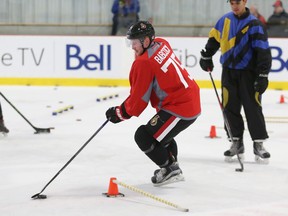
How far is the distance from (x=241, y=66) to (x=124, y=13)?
271 inches

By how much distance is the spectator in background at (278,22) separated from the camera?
1194 centimetres

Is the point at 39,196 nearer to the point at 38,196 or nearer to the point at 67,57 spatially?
the point at 38,196

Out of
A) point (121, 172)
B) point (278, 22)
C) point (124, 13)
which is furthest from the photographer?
point (124, 13)

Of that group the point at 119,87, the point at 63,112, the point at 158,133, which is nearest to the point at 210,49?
the point at 158,133

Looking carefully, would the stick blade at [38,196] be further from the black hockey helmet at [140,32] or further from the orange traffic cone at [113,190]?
the black hockey helmet at [140,32]

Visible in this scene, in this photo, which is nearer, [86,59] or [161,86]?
[161,86]

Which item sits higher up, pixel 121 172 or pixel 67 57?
pixel 121 172

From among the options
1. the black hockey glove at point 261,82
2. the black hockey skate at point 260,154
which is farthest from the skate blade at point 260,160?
the black hockey glove at point 261,82

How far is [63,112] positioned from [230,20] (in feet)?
12.3

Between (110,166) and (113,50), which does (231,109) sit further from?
(113,50)

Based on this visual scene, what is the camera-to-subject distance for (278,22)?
478 inches

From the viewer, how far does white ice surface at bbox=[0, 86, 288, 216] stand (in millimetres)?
4676

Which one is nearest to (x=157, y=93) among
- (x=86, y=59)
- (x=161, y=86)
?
(x=161, y=86)

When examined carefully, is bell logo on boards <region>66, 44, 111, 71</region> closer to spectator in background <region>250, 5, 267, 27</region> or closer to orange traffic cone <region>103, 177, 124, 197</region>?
spectator in background <region>250, 5, 267, 27</region>
